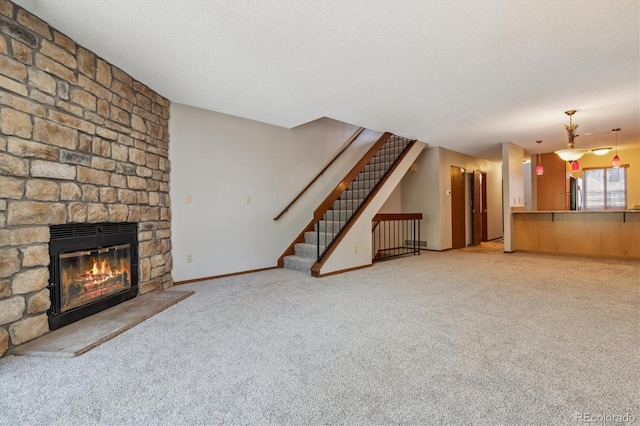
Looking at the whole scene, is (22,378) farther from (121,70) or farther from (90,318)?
(121,70)

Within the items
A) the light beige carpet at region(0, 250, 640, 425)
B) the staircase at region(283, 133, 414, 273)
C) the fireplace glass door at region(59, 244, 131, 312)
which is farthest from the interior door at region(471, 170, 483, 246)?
the fireplace glass door at region(59, 244, 131, 312)

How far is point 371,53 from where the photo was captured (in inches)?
111

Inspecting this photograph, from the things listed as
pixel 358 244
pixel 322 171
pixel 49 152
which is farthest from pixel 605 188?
pixel 49 152

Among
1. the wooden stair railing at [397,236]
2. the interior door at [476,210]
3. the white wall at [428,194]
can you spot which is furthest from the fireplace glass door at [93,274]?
the interior door at [476,210]

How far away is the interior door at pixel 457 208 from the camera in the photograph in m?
7.55

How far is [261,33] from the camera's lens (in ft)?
8.16

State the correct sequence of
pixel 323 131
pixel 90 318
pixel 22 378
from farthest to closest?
1. pixel 323 131
2. pixel 90 318
3. pixel 22 378

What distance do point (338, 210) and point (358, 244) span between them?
1.14 metres

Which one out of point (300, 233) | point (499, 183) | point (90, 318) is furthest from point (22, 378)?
point (499, 183)

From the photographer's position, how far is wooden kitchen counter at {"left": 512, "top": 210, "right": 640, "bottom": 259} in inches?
228

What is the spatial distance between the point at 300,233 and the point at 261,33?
3586 millimetres

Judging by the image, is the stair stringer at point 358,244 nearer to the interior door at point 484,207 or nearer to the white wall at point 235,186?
the white wall at point 235,186

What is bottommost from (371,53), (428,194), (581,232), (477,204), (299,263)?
(299,263)

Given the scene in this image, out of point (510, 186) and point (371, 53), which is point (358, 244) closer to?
point (371, 53)
